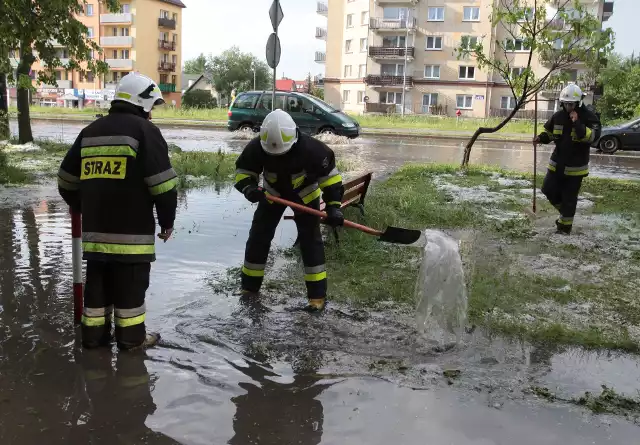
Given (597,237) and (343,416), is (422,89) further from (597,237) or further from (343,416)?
(343,416)

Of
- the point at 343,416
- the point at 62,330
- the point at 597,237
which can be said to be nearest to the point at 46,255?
the point at 62,330

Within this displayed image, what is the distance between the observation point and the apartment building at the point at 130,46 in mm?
63406

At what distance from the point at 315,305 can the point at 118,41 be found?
66577 millimetres

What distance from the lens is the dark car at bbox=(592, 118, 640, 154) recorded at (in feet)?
70.9

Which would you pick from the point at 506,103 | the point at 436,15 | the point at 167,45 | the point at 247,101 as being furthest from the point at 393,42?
the point at 247,101

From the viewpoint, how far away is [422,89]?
5462 cm

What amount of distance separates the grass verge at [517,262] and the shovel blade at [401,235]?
53cm

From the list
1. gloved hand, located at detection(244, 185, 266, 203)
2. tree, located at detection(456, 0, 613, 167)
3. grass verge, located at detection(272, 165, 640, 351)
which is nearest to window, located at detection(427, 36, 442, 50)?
tree, located at detection(456, 0, 613, 167)

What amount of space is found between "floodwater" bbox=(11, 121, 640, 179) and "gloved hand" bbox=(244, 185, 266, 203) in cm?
933

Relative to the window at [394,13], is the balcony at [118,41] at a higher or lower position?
lower

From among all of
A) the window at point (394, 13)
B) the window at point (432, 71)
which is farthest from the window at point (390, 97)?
the window at point (394, 13)

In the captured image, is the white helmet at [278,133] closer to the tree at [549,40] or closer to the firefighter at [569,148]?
the firefighter at [569,148]

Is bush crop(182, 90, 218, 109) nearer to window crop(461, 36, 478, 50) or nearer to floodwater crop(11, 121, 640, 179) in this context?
floodwater crop(11, 121, 640, 179)

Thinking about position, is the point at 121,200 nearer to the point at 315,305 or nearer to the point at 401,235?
the point at 315,305
